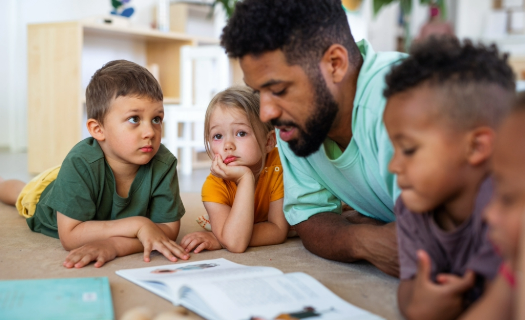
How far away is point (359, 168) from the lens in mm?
A: 1304

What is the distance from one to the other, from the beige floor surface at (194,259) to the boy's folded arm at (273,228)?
0.02m

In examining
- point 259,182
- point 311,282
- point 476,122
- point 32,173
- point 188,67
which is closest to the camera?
point 476,122

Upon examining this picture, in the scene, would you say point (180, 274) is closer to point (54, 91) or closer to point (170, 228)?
point (170, 228)

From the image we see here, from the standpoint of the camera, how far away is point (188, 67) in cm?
358

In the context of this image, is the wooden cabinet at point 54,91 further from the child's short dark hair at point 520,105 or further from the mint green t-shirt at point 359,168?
the child's short dark hair at point 520,105

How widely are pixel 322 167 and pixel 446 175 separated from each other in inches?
22.7

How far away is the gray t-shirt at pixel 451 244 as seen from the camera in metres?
0.82

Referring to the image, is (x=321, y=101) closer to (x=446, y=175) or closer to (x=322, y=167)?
(x=322, y=167)

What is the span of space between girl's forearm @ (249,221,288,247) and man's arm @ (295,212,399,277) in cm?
13

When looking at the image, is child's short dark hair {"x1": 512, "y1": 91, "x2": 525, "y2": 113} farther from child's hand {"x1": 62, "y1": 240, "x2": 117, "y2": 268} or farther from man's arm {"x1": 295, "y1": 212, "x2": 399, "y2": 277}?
child's hand {"x1": 62, "y1": 240, "x2": 117, "y2": 268}

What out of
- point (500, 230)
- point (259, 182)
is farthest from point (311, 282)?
point (259, 182)

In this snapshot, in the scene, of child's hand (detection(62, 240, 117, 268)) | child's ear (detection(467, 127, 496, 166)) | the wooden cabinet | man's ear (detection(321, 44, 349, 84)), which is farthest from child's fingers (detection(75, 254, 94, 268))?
the wooden cabinet

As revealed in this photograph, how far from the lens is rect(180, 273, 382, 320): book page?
909 mm

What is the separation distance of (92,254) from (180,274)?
31 cm
